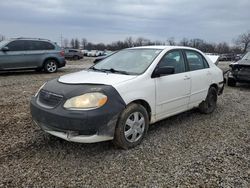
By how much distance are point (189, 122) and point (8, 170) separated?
3.35 m

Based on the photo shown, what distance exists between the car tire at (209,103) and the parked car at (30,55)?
27.9ft

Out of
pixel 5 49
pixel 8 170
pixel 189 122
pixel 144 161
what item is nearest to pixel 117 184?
pixel 144 161

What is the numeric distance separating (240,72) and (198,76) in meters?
4.94

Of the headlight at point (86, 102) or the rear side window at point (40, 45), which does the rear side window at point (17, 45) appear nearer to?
the rear side window at point (40, 45)

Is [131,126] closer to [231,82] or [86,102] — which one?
[86,102]

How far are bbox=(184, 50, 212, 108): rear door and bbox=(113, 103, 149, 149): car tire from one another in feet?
4.92

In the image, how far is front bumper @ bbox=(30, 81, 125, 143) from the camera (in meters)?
2.95

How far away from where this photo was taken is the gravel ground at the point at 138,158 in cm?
273

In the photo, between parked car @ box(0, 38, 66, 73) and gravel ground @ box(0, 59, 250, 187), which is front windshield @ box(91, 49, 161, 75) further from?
parked car @ box(0, 38, 66, 73)

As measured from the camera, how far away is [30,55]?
1079 cm

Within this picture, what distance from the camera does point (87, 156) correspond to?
10.7 ft

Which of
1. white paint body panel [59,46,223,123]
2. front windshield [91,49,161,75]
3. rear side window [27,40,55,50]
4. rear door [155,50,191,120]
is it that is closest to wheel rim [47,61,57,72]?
rear side window [27,40,55,50]

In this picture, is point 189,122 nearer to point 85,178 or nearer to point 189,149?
point 189,149

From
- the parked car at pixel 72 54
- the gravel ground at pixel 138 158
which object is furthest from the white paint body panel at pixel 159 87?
the parked car at pixel 72 54
